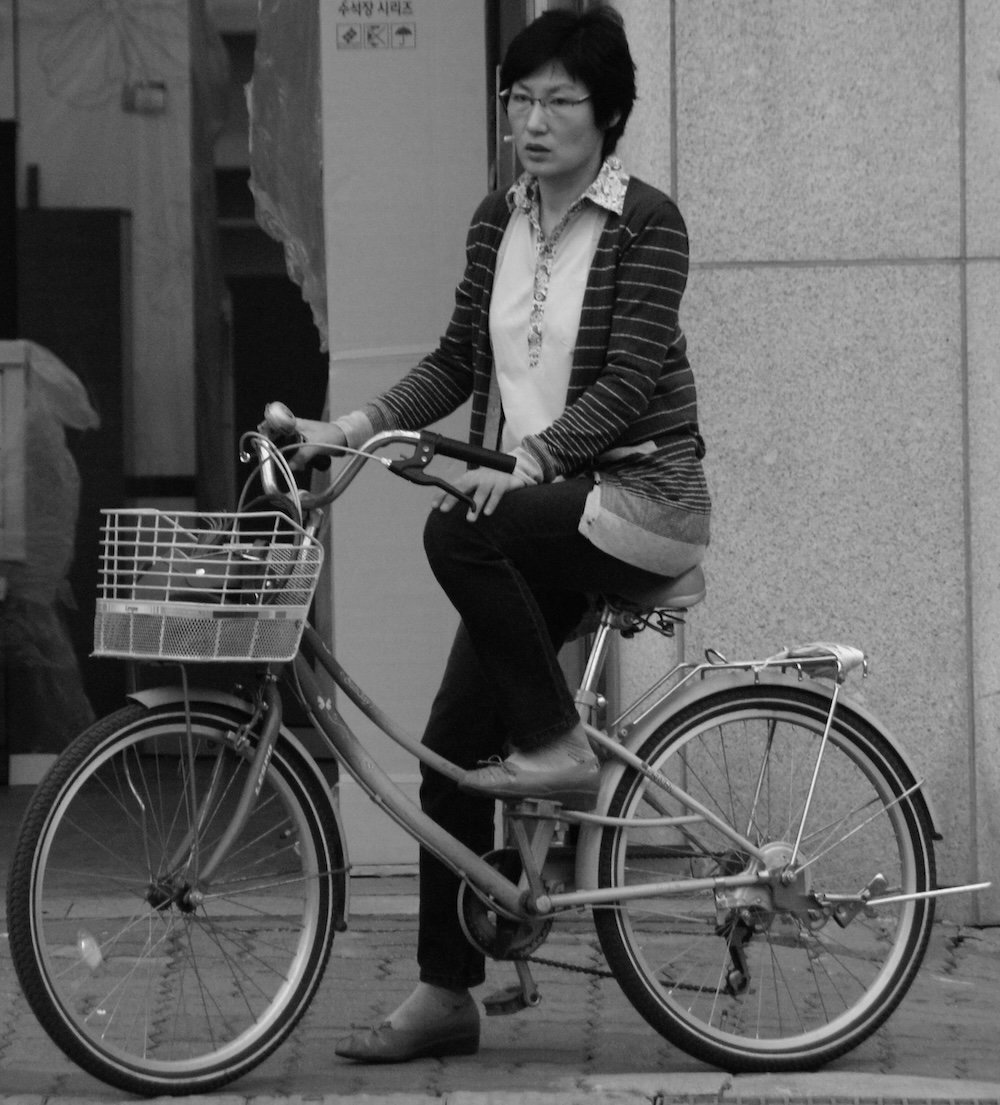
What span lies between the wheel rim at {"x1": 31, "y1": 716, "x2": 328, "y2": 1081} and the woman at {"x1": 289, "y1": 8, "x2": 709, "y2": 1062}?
42 centimetres

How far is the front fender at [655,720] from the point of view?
407 cm

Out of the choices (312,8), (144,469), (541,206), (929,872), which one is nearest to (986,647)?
(929,872)

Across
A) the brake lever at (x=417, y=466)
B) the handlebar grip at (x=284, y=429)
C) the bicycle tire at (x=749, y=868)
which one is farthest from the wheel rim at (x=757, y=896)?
the handlebar grip at (x=284, y=429)

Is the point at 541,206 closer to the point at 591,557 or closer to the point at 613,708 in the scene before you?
the point at 591,557

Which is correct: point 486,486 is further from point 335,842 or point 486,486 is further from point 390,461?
point 335,842

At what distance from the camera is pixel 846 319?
5.53 meters

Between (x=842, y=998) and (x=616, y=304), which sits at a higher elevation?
(x=616, y=304)

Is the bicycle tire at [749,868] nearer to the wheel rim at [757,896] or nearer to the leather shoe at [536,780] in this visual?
the wheel rim at [757,896]

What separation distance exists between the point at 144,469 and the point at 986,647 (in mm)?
3070

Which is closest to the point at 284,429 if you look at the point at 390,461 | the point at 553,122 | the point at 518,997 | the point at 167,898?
the point at 390,461

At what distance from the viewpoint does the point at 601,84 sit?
3.90 metres

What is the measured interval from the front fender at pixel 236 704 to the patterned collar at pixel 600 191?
1.09 metres

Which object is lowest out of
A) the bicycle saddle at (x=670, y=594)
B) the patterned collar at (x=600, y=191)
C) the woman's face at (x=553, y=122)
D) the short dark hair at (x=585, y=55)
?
the bicycle saddle at (x=670, y=594)

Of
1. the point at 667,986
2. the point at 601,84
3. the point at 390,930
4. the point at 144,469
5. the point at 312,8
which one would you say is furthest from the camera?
the point at 144,469
